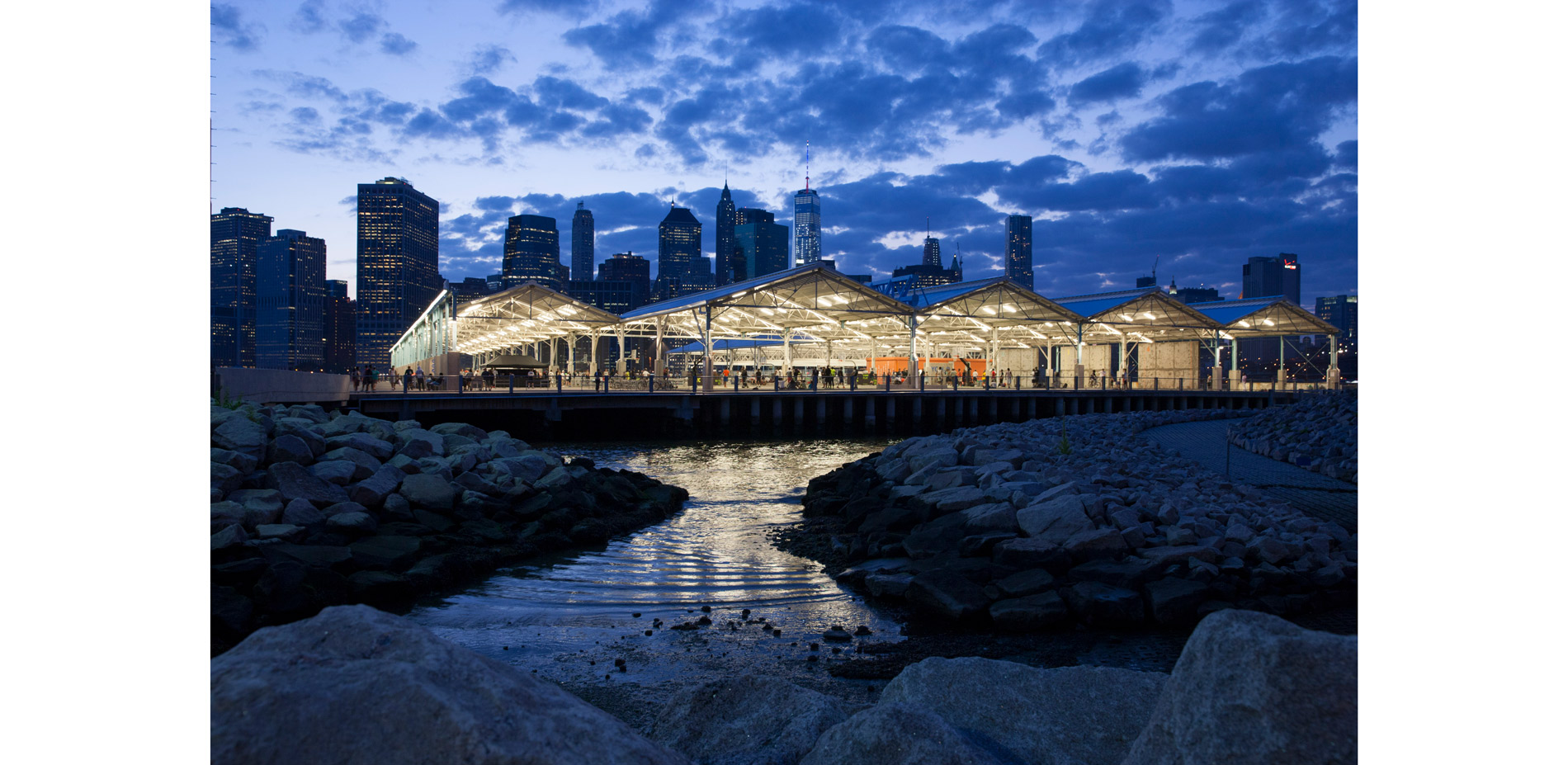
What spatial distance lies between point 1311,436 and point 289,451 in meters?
18.6

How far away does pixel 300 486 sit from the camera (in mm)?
10312

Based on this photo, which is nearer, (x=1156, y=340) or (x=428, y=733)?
(x=428, y=733)

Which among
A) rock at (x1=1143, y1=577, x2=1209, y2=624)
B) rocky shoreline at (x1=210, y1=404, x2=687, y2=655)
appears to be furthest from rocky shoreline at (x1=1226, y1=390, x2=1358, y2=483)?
rocky shoreline at (x1=210, y1=404, x2=687, y2=655)

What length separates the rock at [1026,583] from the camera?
8.03 m

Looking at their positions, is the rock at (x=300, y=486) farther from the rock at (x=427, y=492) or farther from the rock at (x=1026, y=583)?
the rock at (x=1026, y=583)

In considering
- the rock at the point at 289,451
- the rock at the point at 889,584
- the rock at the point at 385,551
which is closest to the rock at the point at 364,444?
the rock at the point at 289,451

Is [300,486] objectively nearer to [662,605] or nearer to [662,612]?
[662,605]

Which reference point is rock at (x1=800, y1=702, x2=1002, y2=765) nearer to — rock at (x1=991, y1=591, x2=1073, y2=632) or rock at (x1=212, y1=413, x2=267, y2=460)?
rock at (x1=991, y1=591, x2=1073, y2=632)

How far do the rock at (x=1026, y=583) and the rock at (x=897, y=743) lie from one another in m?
5.56
